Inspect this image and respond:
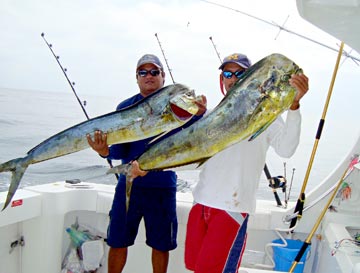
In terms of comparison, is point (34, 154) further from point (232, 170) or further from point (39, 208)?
point (39, 208)

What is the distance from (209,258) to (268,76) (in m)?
1.16

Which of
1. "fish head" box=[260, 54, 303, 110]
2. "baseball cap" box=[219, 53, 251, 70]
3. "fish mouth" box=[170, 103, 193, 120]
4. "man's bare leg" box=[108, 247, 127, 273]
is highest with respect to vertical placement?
"baseball cap" box=[219, 53, 251, 70]

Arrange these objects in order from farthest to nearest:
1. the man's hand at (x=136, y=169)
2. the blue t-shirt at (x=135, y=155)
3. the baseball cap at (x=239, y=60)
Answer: the blue t-shirt at (x=135, y=155)
the baseball cap at (x=239, y=60)
the man's hand at (x=136, y=169)

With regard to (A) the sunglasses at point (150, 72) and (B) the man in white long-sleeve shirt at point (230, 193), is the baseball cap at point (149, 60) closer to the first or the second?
(A) the sunglasses at point (150, 72)

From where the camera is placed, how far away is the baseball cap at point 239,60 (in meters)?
2.12

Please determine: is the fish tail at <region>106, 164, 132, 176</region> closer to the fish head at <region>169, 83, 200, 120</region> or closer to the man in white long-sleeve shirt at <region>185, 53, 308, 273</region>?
the fish head at <region>169, 83, 200, 120</region>

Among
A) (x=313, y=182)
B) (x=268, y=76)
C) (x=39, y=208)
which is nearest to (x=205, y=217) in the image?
(x=268, y=76)

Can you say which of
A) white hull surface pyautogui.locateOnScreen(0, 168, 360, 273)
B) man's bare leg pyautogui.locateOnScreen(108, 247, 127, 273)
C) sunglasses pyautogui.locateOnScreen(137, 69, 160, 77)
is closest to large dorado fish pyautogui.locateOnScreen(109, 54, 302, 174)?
sunglasses pyautogui.locateOnScreen(137, 69, 160, 77)

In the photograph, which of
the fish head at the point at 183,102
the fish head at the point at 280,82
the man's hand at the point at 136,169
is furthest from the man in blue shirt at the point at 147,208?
the fish head at the point at 280,82

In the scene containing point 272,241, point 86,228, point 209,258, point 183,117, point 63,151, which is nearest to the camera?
point 183,117

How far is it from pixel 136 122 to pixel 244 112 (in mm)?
581

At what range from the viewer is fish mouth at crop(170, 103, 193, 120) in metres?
1.78

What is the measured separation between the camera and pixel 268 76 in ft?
4.98

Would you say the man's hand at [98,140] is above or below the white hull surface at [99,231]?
above
